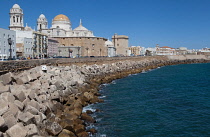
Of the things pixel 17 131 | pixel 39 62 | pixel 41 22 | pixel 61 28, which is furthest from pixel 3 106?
pixel 41 22

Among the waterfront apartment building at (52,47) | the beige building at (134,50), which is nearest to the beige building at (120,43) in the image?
the waterfront apartment building at (52,47)

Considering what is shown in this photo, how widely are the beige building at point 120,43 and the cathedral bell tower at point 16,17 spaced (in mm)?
37868

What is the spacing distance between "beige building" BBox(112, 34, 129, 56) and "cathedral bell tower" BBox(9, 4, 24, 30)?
37868 mm

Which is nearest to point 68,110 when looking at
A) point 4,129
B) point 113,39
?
point 4,129

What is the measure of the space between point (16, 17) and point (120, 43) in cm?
4051

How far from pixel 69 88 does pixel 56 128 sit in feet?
29.4

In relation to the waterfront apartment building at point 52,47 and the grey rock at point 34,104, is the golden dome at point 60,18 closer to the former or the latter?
the waterfront apartment building at point 52,47

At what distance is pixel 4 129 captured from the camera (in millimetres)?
10898

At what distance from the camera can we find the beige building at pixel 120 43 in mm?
91938

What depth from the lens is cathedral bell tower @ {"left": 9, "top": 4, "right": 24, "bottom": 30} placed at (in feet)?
211

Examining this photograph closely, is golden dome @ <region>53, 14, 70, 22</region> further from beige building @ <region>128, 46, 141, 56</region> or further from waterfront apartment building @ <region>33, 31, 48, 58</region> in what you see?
beige building @ <region>128, 46, 141, 56</region>

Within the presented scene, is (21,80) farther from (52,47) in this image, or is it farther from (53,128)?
(52,47)

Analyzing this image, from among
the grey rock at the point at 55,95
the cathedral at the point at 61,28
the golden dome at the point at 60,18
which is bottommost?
the grey rock at the point at 55,95

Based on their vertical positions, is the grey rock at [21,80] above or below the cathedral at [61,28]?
below
